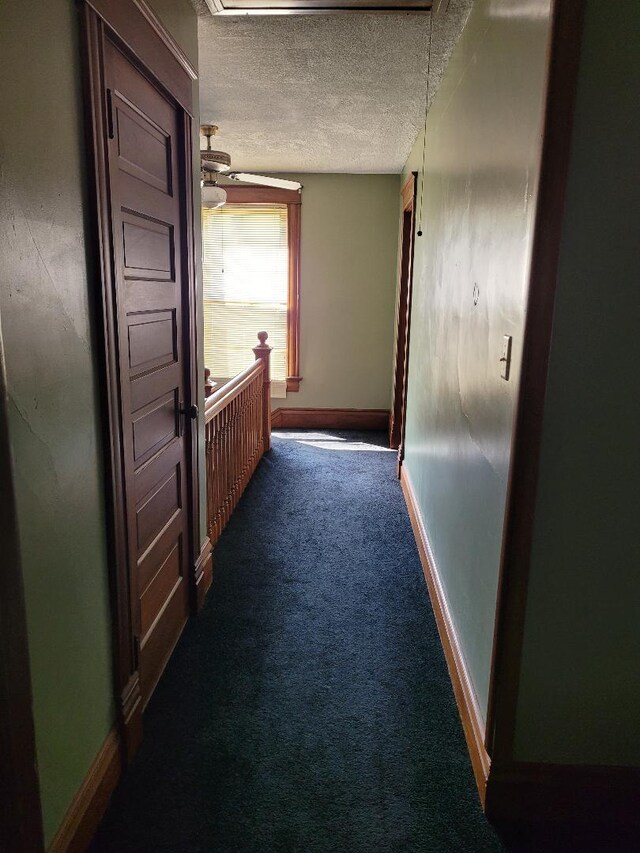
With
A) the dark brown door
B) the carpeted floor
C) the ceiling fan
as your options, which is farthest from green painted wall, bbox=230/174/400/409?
the dark brown door

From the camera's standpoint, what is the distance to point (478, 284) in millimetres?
2107

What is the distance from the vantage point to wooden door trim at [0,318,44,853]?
112 centimetres

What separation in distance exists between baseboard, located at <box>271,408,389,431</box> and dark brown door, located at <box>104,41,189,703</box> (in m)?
3.68

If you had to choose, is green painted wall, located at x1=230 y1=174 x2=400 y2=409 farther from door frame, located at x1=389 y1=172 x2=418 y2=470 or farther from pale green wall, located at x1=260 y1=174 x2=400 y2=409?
door frame, located at x1=389 y1=172 x2=418 y2=470

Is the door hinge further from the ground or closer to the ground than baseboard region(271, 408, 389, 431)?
further from the ground

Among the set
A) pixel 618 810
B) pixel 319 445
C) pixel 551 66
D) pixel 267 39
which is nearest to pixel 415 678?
pixel 618 810

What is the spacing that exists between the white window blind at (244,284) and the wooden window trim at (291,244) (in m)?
0.05

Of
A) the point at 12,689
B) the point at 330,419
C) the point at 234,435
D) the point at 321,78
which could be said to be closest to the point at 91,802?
the point at 12,689

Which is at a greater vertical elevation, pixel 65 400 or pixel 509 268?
pixel 509 268

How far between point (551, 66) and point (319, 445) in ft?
14.3

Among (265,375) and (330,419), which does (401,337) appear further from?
(330,419)

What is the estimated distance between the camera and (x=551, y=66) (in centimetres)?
129

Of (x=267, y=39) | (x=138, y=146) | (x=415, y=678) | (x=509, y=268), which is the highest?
(x=267, y=39)

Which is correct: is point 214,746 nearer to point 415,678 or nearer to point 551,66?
point 415,678
